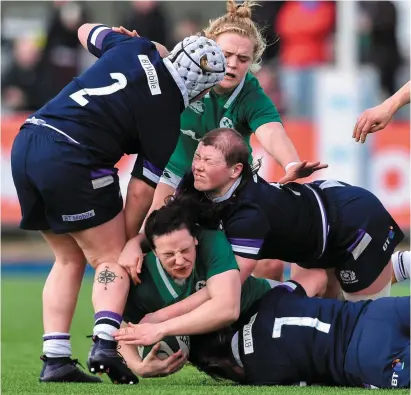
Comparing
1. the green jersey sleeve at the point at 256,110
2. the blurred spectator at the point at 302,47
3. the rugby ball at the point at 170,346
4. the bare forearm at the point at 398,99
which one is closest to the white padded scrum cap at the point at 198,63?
the green jersey sleeve at the point at 256,110

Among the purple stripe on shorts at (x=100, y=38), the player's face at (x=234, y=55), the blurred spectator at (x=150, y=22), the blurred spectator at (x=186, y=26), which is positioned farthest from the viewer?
the blurred spectator at (x=186, y=26)

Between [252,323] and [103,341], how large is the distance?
72cm

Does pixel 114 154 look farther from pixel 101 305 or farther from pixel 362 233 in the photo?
pixel 362 233

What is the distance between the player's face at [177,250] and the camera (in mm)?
5578

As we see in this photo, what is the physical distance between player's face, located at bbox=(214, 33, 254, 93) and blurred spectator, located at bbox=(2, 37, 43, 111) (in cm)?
812

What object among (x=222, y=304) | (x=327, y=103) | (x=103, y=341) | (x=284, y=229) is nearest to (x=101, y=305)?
(x=103, y=341)

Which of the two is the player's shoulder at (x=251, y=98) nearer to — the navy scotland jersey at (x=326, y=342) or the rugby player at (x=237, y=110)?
the rugby player at (x=237, y=110)

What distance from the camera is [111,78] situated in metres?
5.80

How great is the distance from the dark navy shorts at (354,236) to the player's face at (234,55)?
0.78 metres

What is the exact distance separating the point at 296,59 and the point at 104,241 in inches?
355

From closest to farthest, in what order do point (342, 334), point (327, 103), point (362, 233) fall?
point (342, 334)
point (362, 233)
point (327, 103)

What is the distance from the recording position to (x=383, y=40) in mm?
14734

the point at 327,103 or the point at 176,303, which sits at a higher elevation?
the point at 176,303

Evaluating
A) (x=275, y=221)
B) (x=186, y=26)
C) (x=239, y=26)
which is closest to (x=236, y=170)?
(x=275, y=221)
